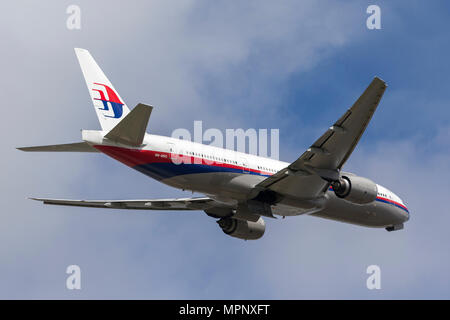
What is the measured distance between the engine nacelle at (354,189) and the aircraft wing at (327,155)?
0.67 meters

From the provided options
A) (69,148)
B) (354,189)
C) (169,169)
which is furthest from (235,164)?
(69,148)

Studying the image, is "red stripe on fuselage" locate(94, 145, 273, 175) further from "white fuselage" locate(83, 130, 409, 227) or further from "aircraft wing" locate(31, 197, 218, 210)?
"aircraft wing" locate(31, 197, 218, 210)

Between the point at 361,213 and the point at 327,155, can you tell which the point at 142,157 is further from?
the point at 361,213

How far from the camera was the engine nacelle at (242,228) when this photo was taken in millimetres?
38656

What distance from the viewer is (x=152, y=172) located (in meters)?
32.6

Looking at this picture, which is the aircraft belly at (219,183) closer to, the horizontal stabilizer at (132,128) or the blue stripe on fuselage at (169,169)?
the blue stripe on fuselage at (169,169)

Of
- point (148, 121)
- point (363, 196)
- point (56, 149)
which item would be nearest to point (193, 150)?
point (148, 121)

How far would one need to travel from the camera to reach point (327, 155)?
31.2 meters

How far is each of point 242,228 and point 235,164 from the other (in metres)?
6.04

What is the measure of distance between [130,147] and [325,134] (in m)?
8.40

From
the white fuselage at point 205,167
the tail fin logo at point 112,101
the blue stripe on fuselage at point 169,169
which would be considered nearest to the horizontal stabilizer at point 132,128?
the white fuselage at point 205,167

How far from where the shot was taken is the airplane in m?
30.1
